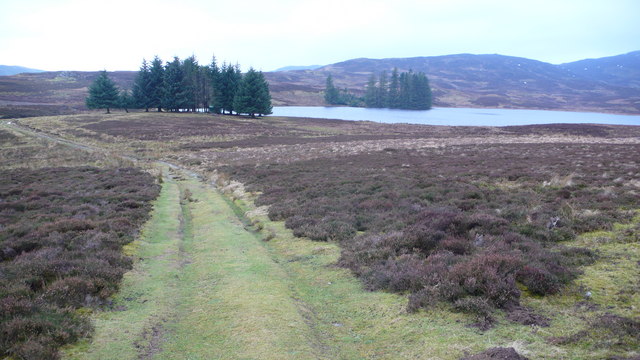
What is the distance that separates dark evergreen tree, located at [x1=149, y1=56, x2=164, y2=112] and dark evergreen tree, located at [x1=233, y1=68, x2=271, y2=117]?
21.0 metres

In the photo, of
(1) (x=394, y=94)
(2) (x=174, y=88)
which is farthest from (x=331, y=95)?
(2) (x=174, y=88)

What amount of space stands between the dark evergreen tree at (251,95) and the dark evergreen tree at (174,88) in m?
14.9

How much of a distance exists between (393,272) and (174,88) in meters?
110

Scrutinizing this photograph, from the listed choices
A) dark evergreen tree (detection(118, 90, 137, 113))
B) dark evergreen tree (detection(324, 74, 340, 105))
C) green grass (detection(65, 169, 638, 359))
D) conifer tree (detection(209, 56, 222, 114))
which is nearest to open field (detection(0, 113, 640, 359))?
green grass (detection(65, 169, 638, 359))

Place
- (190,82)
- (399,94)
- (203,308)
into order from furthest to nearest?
1. (399,94)
2. (190,82)
3. (203,308)

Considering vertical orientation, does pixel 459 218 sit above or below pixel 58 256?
above

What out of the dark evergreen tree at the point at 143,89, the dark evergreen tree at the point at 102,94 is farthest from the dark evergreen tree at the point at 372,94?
the dark evergreen tree at the point at 102,94

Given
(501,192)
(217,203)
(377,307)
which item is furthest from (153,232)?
(501,192)

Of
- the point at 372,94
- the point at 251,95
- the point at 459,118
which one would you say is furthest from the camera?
the point at 372,94

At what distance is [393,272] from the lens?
35.1ft

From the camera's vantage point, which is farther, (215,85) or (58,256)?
(215,85)

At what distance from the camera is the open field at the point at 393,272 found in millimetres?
7551

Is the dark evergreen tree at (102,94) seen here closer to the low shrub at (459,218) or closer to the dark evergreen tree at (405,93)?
the low shrub at (459,218)

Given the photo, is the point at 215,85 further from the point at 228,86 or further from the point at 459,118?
the point at 459,118
